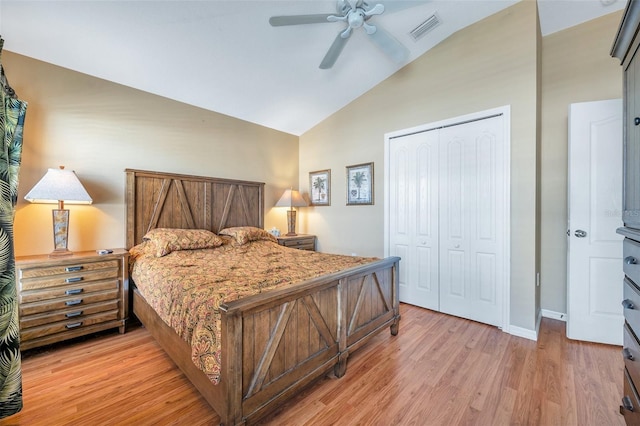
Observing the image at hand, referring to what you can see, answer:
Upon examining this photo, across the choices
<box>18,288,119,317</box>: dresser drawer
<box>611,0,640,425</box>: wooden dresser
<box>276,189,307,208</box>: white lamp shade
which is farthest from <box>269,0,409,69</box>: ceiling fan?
<box>18,288,119,317</box>: dresser drawer

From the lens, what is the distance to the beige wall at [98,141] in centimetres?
259

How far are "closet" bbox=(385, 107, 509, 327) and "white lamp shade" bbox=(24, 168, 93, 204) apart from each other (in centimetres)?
354

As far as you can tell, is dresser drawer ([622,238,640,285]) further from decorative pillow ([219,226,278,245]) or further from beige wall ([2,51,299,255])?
beige wall ([2,51,299,255])

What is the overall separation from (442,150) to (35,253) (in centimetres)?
454

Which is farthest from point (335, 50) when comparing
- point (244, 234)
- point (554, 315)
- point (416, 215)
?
point (554, 315)

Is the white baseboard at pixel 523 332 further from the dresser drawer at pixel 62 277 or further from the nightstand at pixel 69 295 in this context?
the dresser drawer at pixel 62 277

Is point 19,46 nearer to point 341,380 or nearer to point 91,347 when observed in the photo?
point 91,347

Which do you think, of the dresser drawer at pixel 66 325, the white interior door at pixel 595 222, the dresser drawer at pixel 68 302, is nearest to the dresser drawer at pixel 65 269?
the dresser drawer at pixel 68 302

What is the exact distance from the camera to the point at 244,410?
1.37m

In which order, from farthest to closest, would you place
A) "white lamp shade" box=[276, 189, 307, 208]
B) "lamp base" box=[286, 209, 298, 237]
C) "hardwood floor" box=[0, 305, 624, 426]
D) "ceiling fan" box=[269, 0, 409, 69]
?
"lamp base" box=[286, 209, 298, 237]
"white lamp shade" box=[276, 189, 307, 208]
"ceiling fan" box=[269, 0, 409, 69]
"hardwood floor" box=[0, 305, 624, 426]

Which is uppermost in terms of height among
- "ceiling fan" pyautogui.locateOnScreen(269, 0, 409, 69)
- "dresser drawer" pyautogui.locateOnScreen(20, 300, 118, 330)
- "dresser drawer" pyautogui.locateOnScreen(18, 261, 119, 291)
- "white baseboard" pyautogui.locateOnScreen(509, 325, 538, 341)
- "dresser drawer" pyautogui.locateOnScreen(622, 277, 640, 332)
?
"ceiling fan" pyautogui.locateOnScreen(269, 0, 409, 69)

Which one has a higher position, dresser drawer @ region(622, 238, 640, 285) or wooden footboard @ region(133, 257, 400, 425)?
dresser drawer @ region(622, 238, 640, 285)

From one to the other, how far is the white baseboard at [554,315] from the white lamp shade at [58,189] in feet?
16.6

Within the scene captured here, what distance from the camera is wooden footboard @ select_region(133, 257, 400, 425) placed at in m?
1.33
